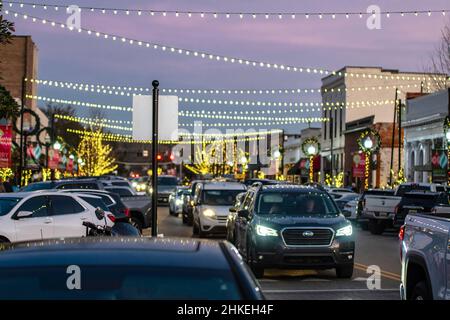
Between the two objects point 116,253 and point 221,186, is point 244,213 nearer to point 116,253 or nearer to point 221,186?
point 221,186

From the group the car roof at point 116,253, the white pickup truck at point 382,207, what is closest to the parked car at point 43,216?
the car roof at point 116,253

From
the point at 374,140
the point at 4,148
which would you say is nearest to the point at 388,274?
the point at 4,148

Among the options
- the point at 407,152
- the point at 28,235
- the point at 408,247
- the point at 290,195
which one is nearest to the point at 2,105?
the point at 28,235

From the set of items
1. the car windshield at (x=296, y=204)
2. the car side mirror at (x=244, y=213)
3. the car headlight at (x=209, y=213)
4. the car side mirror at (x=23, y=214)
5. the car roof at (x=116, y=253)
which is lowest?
the car headlight at (x=209, y=213)

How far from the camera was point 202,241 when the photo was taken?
518 cm

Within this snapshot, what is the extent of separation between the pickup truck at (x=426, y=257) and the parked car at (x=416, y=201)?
1867cm

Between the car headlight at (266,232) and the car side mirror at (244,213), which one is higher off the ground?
the car side mirror at (244,213)

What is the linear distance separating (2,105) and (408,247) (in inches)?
419

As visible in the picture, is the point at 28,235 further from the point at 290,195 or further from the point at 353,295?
the point at 353,295

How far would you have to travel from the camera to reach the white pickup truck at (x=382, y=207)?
30531 mm

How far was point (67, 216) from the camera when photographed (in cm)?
1839

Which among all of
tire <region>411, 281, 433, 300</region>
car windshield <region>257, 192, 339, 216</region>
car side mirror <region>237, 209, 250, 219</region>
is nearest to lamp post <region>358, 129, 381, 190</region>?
car windshield <region>257, 192, 339, 216</region>

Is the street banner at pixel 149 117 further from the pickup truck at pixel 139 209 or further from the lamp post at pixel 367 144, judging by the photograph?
the lamp post at pixel 367 144

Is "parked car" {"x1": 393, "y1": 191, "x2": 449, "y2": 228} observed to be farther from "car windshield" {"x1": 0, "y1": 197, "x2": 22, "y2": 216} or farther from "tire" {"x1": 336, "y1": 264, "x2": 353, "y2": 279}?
"car windshield" {"x1": 0, "y1": 197, "x2": 22, "y2": 216}
